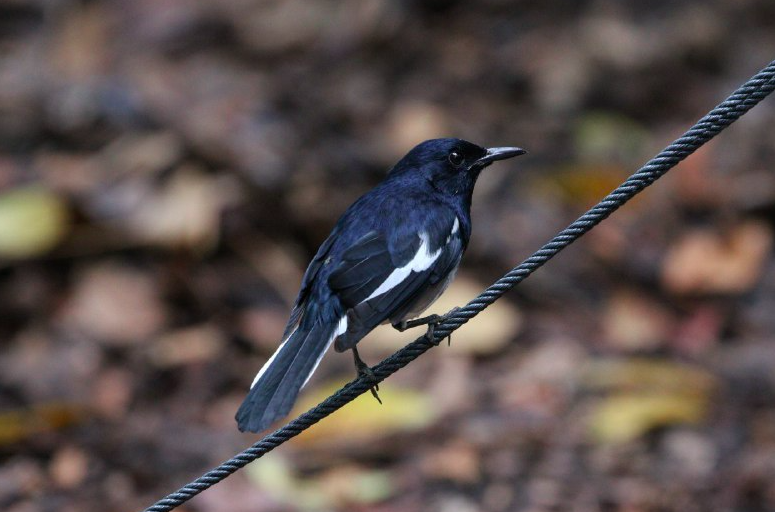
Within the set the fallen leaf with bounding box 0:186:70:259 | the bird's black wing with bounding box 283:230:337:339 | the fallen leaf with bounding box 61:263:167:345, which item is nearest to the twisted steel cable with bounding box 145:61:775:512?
the bird's black wing with bounding box 283:230:337:339

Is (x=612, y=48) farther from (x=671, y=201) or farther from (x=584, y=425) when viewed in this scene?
(x=584, y=425)

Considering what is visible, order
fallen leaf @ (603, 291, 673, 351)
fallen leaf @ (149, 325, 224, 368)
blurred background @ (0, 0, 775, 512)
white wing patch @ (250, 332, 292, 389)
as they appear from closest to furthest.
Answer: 1. white wing patch @ (250, 332, 292, 389)
2. blurred background @ (0, 0, 775, 512)
3. fallen leaf @ (149, 325, 224, 368)
4. fallen leaf @ (603, 291, 673, 351)

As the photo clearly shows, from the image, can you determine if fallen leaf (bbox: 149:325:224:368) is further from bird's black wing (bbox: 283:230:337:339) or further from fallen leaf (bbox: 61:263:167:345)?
bird's black wing (bbox: 283:230:337:339)

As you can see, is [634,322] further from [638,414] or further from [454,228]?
[454,228]

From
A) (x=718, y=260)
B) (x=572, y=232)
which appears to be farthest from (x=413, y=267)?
(x=718, y=260)

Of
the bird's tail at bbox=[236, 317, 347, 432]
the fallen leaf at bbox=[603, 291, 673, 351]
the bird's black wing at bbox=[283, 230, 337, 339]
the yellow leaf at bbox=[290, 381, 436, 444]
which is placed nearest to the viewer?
the bird's tail at bbox=[236, 317, 347, 432]

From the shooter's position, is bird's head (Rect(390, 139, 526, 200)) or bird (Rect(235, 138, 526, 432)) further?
bird's head (Rect(390, 139, 526, 200))
